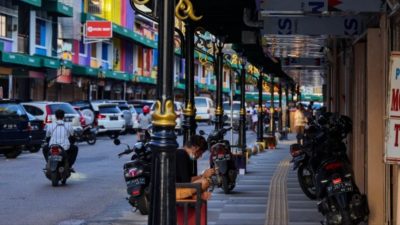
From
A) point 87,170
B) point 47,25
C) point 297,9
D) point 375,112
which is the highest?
point 47,25

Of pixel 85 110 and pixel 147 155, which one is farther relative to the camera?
pixel 85 110

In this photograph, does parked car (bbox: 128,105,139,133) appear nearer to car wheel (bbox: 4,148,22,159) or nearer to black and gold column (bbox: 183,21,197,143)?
car wheel (bbox: 4,148,22,159)

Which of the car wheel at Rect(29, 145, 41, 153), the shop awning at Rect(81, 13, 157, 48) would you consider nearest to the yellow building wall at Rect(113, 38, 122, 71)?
the shop awning at Rect(81, 13, 157, 48)

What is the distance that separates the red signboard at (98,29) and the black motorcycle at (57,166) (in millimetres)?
29031

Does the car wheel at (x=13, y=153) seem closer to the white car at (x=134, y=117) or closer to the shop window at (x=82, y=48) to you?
the white car at (x=134, y=117)

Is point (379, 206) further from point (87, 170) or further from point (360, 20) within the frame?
point (87, 170)

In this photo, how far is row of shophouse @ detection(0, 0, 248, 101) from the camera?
37156 mm

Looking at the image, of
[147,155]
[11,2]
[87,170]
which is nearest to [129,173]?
[147,155]

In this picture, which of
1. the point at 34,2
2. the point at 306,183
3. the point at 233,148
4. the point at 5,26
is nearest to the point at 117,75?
the point at 34,2

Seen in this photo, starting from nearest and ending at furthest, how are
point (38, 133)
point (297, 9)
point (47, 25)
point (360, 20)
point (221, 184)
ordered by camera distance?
point (297, 9) → point (360, 20) → point (221, 184) → point (38, 133) → point (47, 25)

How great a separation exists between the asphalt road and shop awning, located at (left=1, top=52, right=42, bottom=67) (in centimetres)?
1338

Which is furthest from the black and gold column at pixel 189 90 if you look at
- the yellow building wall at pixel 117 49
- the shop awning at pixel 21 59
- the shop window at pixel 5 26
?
the yellow building wall at pixel 117 49

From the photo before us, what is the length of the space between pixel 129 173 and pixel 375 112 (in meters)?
3.70

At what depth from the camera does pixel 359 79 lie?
1068 cm
